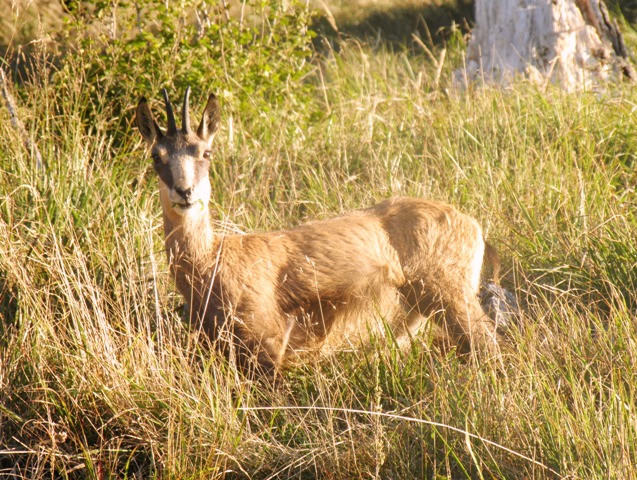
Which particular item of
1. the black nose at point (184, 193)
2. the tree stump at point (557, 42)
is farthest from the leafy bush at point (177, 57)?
the tree stump at point (557, 42)

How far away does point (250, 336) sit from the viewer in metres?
4.94

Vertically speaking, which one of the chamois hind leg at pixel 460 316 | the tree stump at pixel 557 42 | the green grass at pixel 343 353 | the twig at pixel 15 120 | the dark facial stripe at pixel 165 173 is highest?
the twig at pixel 15 120

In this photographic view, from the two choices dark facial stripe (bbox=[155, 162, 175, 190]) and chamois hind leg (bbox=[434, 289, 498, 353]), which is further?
chamois hind leg (bbox=[434, 289, 498, 353])

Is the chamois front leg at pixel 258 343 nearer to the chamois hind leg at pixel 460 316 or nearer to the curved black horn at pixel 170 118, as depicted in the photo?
the chamois hind leg at pixel 460 316

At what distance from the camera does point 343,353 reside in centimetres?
495

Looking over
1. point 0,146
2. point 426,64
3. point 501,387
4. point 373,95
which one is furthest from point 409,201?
point 426,64

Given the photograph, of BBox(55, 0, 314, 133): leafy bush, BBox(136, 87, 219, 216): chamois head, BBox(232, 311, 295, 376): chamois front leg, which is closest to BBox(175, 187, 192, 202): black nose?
BBox(136, 87, 219, 216): chamois head

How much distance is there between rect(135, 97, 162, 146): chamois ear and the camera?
211 inches

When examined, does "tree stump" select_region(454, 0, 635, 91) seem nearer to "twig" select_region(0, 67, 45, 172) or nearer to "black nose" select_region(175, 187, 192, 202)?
"twig" select_region(0, 67, 45, 172)

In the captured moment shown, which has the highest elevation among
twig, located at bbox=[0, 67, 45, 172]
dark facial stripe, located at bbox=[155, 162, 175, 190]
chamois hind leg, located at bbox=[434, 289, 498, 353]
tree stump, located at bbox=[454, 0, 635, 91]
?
twig, located at bbox=[0, 67, 45, 172]

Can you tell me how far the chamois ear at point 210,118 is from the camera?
5379 millimetres

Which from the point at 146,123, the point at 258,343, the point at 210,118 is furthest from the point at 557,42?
the point at 258,343

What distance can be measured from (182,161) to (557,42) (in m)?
5.55

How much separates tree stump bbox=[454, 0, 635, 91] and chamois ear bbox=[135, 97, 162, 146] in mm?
4504
